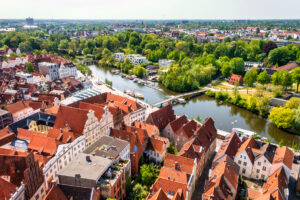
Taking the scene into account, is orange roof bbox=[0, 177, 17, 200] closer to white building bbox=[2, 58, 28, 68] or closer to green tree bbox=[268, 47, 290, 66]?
white building bbox=[2, 58, 28, 68]

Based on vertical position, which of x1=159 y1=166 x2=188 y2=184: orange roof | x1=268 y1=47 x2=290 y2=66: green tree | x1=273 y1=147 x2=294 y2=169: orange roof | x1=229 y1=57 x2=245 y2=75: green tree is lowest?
x1=159 y1=166 x2=188 y2=184: orange roof

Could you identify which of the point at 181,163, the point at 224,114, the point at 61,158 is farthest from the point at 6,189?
the point at 224,114

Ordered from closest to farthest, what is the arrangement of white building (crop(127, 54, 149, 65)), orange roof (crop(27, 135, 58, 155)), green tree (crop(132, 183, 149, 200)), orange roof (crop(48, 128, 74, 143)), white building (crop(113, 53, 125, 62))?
1. green tree (crop(132, 183, 149, 200))
2. orange roof (crop(27, 135, 58, 155))
3. orange roof (crop(48, 128, 74, 143))
4. white building (crop(127, 54, 149, 65))
5. white building (crop(113, 53, 125, 62))

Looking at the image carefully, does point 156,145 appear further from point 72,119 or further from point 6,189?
point 6,189

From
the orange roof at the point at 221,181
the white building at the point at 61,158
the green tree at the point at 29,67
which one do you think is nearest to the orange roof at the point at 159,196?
the orange roof at the point at 221,181

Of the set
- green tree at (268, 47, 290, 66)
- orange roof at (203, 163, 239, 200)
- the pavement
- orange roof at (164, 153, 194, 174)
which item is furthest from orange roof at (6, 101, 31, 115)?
green tree at (268, 47, 290, 66)

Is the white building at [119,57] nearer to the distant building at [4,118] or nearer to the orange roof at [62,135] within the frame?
the distant building at [4,118]

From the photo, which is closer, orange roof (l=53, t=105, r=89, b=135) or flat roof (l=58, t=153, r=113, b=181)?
flat roof (l=58, t=153, r=113, b=181)
